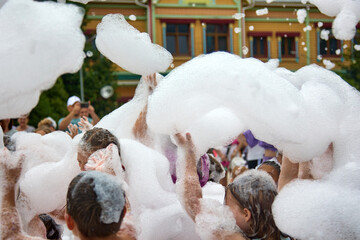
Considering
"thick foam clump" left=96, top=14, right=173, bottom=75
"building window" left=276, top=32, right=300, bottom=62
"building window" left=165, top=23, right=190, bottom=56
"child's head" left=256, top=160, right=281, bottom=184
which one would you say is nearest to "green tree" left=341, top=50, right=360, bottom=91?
"building window" left=276, top=32, right=300, bottom=62

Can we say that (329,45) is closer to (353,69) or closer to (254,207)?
(353,69)

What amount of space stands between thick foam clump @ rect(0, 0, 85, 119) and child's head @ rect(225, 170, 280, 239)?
0.78 meters

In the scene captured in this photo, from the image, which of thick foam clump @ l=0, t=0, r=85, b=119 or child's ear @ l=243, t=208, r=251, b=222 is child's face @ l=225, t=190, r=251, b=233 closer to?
child's ear @ l=243, t=208, r=251, b=222

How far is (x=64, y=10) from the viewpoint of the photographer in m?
1.70

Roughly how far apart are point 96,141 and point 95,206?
692 millimetres

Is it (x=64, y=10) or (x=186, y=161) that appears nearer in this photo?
(x=64, y=10)

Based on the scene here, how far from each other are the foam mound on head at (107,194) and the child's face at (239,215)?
0.48 metres

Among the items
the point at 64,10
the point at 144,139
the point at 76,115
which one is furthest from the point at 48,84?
the point at 76,115

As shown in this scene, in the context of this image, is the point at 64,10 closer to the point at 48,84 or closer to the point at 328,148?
the point at 48,84

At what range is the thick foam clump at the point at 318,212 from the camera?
1568 millimetres

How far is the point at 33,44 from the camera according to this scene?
163 centimetres

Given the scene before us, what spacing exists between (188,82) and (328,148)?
0.60 metres

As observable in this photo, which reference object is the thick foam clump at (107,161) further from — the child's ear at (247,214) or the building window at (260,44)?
the building window at (260,44)

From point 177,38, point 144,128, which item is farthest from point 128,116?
point 177,38
